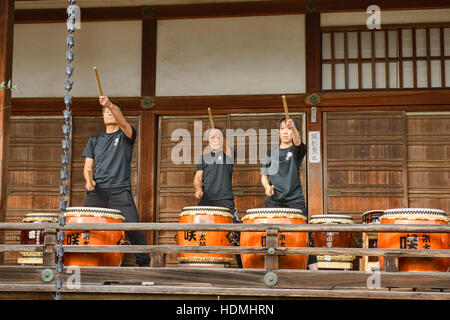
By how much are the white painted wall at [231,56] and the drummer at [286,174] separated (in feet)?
5.24

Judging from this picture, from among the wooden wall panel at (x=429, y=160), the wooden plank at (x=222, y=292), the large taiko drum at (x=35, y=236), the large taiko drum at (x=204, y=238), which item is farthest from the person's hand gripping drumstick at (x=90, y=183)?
the wooden wall panel at (x=429, y=160)

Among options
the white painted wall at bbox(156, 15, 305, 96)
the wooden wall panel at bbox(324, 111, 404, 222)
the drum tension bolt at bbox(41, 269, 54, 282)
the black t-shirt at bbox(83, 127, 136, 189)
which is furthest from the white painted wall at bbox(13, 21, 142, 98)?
the drum tension bolt at bbox(41, 269, 54, 282)

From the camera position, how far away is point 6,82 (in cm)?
608

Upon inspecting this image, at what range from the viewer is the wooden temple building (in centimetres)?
769

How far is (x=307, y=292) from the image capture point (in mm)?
5156

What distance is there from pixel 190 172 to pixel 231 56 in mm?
1491

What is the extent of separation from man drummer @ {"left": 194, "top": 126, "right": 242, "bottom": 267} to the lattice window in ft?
5.64

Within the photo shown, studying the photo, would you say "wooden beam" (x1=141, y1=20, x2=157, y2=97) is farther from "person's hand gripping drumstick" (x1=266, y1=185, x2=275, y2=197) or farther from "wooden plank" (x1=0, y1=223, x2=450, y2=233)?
"wooden plank" (x1=0, y1=223, x2=450, y2=233)

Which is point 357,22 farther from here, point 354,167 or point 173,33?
point 173,33

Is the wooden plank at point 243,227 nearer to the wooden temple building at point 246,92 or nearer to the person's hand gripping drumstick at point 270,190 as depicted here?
the person's hand gripping drumstick at point 270,190

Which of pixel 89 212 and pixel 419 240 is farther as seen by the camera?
pixel 89 212

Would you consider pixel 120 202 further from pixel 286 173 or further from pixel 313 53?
pixel 313 53

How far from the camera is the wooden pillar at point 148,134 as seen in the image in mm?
7883

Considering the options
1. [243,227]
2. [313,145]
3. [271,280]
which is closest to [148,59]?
[313,145]
